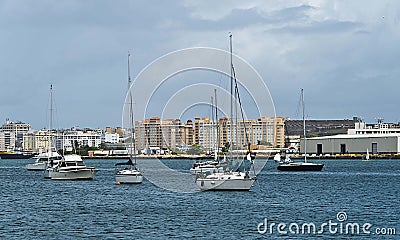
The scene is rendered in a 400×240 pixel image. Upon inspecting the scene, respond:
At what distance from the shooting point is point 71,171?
78875 mm

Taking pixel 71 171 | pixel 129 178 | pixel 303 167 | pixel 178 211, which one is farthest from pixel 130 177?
pixel 303 167

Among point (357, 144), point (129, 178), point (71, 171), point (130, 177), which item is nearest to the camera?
point (130, 177)

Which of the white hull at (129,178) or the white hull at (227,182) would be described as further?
the white hull at (129,178)

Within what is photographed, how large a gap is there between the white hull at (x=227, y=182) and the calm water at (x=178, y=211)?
0.58 metres

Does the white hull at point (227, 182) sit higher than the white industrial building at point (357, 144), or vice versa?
the white industrial building at point (357, 144)

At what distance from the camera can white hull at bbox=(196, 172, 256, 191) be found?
57969 millimetres

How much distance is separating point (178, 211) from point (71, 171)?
32733mm

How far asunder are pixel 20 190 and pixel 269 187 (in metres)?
21.8

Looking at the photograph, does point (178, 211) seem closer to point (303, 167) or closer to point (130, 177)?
point (130, 177)

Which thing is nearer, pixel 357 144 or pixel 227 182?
pixel 227 182

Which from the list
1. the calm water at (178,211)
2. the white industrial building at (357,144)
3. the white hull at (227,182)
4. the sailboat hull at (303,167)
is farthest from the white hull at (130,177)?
the white industrial building at (357,144)

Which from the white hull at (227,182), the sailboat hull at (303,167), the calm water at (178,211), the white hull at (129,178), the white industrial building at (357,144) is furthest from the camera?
the white industrial building at (357,144)

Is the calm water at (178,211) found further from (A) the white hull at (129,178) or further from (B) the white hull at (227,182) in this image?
(A) the white hull at (129,178)

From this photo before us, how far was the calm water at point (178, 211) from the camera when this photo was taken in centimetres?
3878
